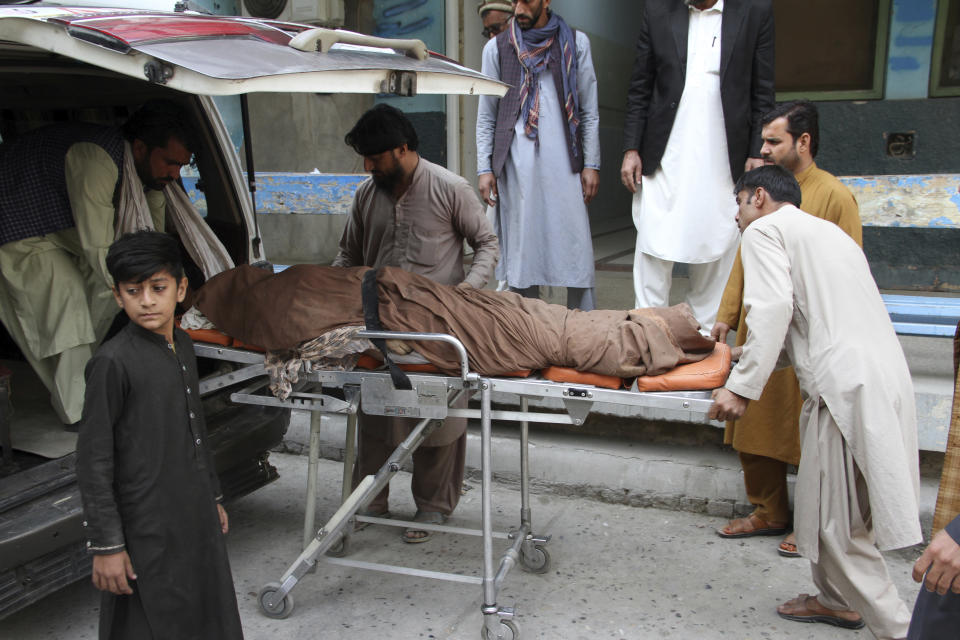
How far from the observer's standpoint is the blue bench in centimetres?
381

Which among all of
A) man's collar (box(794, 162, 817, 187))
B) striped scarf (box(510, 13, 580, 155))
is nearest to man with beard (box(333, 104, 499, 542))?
striped scarf (box(510, 13, 580, 155))

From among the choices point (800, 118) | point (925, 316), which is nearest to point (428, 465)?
point (800, 118)

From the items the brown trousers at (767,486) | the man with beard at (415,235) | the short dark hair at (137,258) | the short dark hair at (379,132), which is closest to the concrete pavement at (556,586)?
the brown trousers at (767,486)

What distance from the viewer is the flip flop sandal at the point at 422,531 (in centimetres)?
367

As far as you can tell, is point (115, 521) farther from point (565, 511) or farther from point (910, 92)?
point (910, 92)

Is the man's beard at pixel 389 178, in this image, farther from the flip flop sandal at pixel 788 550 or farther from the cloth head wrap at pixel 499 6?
the cloth head wrap at pixel 499 6

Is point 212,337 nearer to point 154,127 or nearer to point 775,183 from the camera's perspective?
point 154,127

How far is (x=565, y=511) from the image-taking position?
3988 mm

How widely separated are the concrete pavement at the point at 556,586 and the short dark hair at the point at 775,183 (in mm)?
1551

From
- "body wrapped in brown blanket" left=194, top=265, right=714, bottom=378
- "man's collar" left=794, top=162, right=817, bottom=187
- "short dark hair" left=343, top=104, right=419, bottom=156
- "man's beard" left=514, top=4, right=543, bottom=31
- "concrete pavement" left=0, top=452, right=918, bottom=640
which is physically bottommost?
"concrete pavement" left=0, top=452, right=918, bottom=640

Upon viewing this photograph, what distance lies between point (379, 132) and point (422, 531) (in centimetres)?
179

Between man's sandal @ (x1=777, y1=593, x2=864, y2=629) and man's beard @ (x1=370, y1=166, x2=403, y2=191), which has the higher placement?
man's beard @ (x1=370, y1=166, x2=403, y2=191)

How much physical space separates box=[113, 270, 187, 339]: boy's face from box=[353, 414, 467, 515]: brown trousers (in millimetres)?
1482

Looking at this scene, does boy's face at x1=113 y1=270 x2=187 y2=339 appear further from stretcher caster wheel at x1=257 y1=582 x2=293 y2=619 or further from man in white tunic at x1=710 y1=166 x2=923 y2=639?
man in white tunic at x1=710 y1=166 x2=923 y2=639
